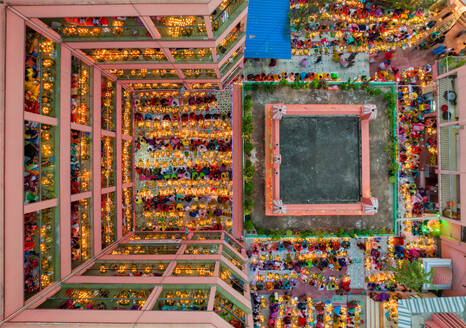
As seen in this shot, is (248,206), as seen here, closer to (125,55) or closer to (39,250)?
(39,250)

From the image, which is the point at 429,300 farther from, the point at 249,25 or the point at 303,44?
the point at 249,25

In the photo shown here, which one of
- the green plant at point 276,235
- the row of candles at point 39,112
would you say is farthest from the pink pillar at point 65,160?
the green plant at point 276,235

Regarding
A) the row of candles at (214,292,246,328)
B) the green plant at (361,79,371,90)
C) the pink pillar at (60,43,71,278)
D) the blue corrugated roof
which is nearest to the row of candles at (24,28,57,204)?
the pink pillar at (60,43,71,278)

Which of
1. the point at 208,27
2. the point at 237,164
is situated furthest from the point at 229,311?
the point at 208,27

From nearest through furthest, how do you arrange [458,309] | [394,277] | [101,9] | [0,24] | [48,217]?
1. [0,24]
2. [101,9]
3. [48,217]
4. [458,309]
5. [394,277]

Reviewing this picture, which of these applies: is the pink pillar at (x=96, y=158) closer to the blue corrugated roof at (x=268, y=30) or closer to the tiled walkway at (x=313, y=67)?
the blue corrugated roof at (x=268, y=30)

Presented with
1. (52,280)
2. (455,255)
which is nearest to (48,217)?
(52,280)
